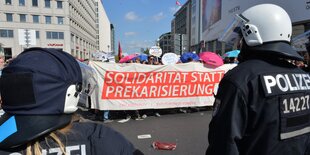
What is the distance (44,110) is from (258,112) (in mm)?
1293

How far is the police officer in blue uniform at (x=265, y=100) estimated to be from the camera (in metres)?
1.50

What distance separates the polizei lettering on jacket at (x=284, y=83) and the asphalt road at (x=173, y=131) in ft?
10.2

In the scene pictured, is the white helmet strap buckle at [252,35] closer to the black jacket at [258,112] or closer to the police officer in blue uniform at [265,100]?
the police officer in blue uniform at [265,100]

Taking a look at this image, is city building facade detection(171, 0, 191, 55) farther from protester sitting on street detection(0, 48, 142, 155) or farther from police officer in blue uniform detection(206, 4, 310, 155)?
protester sitting on street detection(0, 48, 142, 155)

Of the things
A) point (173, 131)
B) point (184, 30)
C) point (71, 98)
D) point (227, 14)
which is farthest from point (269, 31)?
point (184, 30)

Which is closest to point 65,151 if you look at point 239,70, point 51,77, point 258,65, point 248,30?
point 51,77

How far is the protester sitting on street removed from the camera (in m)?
1.06

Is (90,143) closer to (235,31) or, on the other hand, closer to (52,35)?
(235,31)

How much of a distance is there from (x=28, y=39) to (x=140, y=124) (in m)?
7.24

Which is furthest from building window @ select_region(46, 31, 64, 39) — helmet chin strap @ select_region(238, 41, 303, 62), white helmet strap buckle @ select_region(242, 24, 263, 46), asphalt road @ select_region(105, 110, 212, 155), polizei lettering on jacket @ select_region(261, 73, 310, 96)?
polizei lettering on jacket @ select_region(261, 73, 310, 96)

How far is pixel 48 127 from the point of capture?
112 centimetres

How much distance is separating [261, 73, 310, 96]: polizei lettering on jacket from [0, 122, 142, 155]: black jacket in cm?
100

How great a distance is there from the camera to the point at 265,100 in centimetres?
150

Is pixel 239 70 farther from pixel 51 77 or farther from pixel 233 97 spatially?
pixel 51 77
